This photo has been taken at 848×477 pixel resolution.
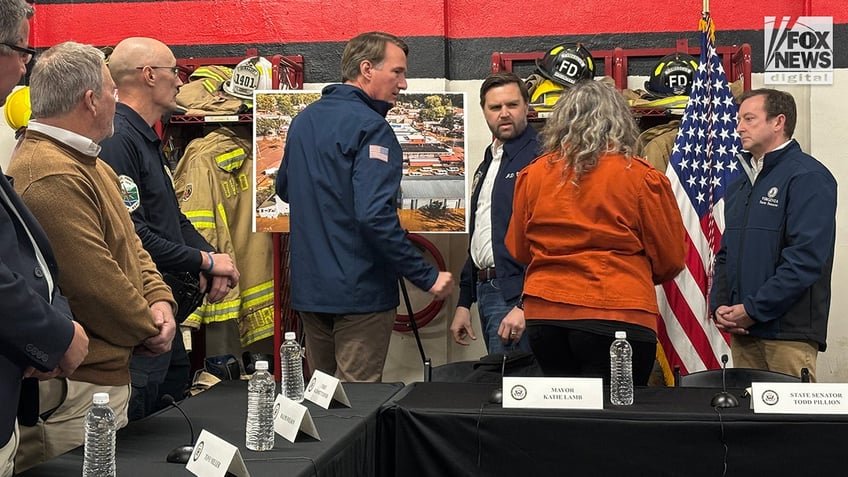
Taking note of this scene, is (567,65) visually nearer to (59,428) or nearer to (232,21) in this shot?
(232,21)

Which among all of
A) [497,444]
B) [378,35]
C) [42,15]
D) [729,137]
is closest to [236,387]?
[497,444]

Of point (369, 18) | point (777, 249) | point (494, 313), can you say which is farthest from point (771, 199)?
point (369, 18)

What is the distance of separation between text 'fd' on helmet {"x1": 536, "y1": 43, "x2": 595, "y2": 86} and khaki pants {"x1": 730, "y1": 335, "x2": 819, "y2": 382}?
162cm

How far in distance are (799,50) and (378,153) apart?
9.13 ft

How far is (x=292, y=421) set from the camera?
213 centimetres

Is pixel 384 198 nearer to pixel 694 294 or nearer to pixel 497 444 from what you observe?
pixel 497 444

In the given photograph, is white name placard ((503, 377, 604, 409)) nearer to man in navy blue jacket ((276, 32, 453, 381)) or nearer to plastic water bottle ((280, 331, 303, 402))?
plastic water bottle ((280, 331, 303, 402))

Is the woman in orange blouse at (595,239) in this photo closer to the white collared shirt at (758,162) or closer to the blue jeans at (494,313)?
the blue jeans at (494,313)

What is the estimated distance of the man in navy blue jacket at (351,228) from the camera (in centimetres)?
367

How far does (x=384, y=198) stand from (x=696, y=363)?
180cm

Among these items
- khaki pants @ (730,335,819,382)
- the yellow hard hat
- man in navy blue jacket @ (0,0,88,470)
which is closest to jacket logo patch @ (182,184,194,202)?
the yellow hard hat

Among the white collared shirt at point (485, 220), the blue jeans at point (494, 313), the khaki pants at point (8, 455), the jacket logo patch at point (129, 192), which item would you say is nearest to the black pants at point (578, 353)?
the blue jeans at point (494, 313)

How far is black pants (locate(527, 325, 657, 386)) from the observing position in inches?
118

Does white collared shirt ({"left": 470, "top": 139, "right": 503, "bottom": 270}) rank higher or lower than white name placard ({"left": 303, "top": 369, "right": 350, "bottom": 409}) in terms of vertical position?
higher
